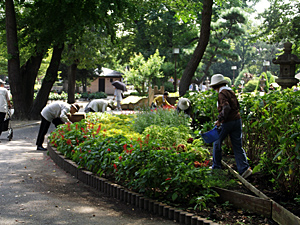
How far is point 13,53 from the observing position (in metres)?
18.6

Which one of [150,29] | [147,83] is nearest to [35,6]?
[147,83]

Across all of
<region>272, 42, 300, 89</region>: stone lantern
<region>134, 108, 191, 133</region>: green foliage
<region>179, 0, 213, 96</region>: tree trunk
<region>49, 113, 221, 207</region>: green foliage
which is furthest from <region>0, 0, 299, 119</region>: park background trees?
<region>49, 113, 221, 207</region>: green foliage

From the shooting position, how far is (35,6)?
18.7m

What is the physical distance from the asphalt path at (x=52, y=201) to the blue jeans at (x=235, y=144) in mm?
2080

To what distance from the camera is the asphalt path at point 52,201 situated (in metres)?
5.12

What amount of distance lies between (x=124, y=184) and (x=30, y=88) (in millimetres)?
14557

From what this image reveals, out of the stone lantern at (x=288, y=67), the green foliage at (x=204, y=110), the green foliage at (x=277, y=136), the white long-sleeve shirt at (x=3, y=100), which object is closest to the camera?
the green foliage at (x=277, y=136)

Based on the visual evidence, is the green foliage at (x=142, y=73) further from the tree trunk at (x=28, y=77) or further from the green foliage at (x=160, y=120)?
the green foliage at (x=160, y=120)

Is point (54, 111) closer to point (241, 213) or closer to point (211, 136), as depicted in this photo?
point (211, 136)

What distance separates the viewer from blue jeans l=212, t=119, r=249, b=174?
22.1ft

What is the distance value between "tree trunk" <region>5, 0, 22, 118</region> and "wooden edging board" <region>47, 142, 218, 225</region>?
38.5 ft

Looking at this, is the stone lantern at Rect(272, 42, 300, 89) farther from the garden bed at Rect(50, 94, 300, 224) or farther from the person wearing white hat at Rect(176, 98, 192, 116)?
the garden bed at Rect(50, 94, 300, 224)

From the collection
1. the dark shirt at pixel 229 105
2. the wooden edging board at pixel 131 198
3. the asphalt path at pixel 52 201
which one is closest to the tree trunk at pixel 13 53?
the asphalt path at pixel 52 201

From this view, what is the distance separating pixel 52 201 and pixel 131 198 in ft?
3.94
